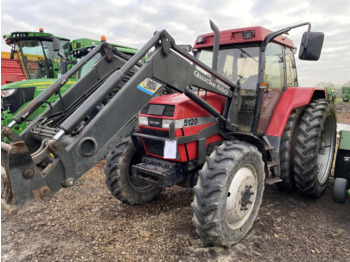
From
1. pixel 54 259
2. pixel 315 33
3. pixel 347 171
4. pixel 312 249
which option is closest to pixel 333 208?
pixel 347 171

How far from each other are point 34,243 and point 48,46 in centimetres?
653

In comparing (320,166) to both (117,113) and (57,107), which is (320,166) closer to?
(117,113)

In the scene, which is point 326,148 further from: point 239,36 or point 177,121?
point 177,121

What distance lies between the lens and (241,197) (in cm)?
286

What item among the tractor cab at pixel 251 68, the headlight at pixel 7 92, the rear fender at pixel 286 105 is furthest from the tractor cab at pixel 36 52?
the rear fender at pixel 286 105

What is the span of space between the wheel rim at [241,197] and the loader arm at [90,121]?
2.12ft

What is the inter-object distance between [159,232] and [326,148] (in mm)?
3148

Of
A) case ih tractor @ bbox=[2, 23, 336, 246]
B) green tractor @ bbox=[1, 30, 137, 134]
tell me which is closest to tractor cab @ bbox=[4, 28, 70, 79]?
green tractor @ bbox=[1, 30, 137, 134]

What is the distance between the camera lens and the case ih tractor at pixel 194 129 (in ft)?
7.25

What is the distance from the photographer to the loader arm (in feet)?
6.54

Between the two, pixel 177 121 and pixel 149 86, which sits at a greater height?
pixel 149 86

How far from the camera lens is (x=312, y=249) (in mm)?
2764

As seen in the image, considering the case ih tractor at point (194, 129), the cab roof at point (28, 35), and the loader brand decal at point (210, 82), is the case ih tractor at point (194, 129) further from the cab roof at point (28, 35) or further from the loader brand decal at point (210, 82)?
the cab roof at point (28, 35)

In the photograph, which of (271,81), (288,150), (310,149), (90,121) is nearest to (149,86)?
(90,121)
